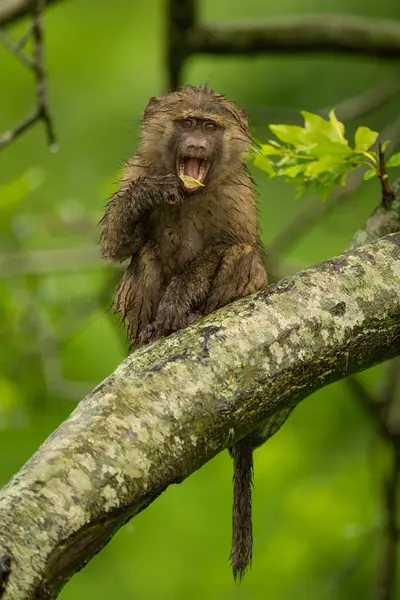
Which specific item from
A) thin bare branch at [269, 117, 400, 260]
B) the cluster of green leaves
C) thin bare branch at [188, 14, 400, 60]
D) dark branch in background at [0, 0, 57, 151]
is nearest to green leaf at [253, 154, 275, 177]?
the cluster of green leaves

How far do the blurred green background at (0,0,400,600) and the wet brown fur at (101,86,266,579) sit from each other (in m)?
0.50

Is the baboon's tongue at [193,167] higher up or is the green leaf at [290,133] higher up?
the baboon's tongue at [193,167]

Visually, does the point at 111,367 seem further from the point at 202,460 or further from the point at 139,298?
the point at 202,460

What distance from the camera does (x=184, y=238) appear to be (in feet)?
15.4

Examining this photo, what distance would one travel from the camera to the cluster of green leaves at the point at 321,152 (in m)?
4.04

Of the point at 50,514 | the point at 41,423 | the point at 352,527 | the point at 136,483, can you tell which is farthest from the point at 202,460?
the point at 41,423

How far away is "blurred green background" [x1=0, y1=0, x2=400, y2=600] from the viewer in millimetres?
7012

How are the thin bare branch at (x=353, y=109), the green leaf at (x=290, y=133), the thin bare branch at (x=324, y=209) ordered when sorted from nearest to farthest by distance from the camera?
the green leaf at (x=290, y=133), the thin bare branch at (x=324, y=209), the thin bare branch at (x=353, y=109)

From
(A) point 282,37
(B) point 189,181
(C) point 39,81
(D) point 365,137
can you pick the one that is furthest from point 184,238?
(A) point 282,37

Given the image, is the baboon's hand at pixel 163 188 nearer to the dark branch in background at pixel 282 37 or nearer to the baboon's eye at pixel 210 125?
the baboon's eye at pixel 210 125

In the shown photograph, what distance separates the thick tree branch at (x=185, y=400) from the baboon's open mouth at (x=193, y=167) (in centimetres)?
124

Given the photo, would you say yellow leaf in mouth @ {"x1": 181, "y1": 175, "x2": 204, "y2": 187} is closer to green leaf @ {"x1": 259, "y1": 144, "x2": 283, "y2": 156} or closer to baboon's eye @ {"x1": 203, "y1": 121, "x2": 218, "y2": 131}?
baboon's eye @ {"x1": 203, "y1": 121, "x2": 218, "y2": 131}

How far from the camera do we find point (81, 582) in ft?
32.2

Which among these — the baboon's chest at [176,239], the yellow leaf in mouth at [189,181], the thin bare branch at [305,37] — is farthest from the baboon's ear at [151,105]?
the thin bare branch at [305,37]
